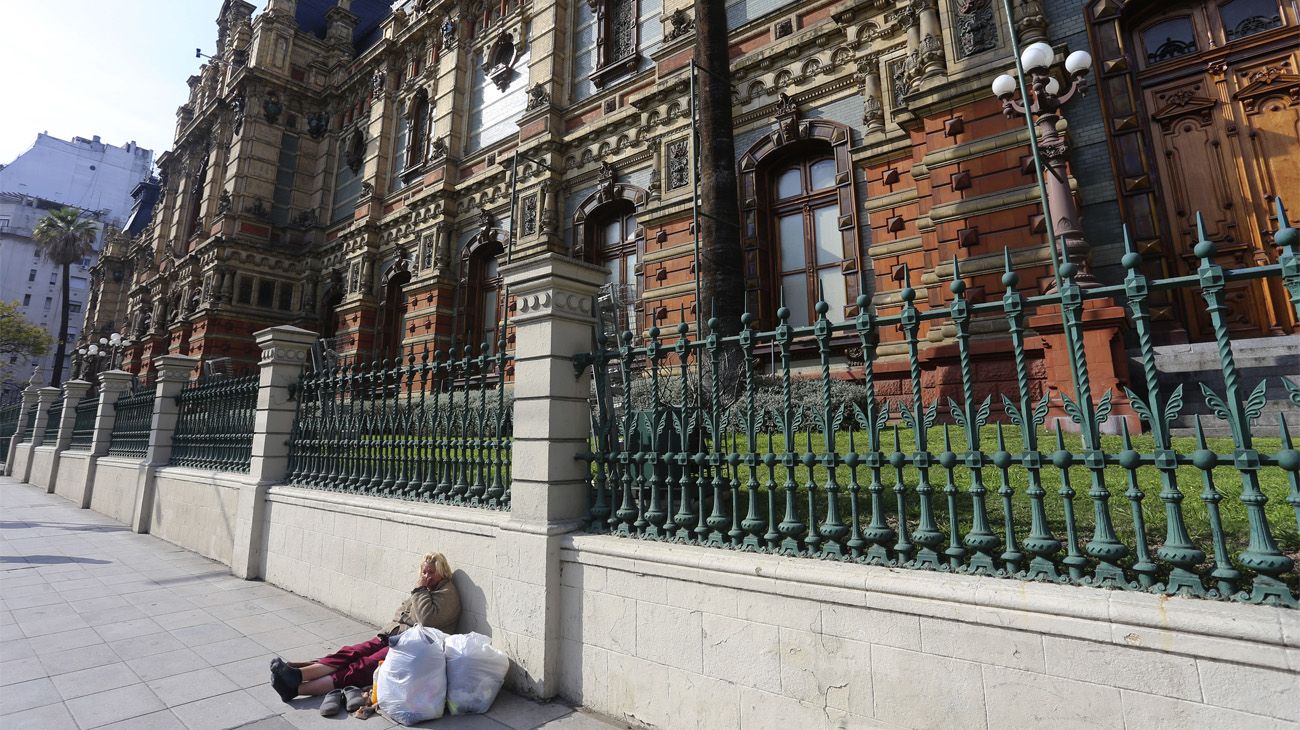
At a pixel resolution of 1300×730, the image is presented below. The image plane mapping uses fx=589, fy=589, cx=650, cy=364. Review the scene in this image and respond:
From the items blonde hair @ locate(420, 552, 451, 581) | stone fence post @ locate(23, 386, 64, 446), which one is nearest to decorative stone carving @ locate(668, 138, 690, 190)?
blonde hair @ locate(420, 552, 451, 581)

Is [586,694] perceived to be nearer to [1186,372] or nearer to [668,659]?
[668,659]

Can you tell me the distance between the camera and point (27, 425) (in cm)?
2153

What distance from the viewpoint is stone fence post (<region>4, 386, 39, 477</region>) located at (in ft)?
66.8

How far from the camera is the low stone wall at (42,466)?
54.6 ft

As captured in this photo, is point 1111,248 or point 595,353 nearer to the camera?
point 595,353

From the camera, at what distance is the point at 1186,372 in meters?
7.21

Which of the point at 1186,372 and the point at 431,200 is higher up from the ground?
the point at 431,200

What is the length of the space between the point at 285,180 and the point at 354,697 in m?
29.7

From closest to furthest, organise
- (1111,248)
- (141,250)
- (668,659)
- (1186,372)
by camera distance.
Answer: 1. (668,659)
2. (1186,372)
3. (1111,248)
4. (141,250)

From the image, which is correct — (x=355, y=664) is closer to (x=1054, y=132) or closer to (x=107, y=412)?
(x=1054, y=132)

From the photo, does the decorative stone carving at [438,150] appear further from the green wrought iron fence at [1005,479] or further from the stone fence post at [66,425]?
the green wrought iron fence at [1005,479]

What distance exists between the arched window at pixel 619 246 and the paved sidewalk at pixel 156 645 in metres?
9.65

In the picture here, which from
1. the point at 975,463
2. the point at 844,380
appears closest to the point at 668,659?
the point at 975,463

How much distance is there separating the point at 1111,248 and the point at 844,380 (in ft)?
14.1
